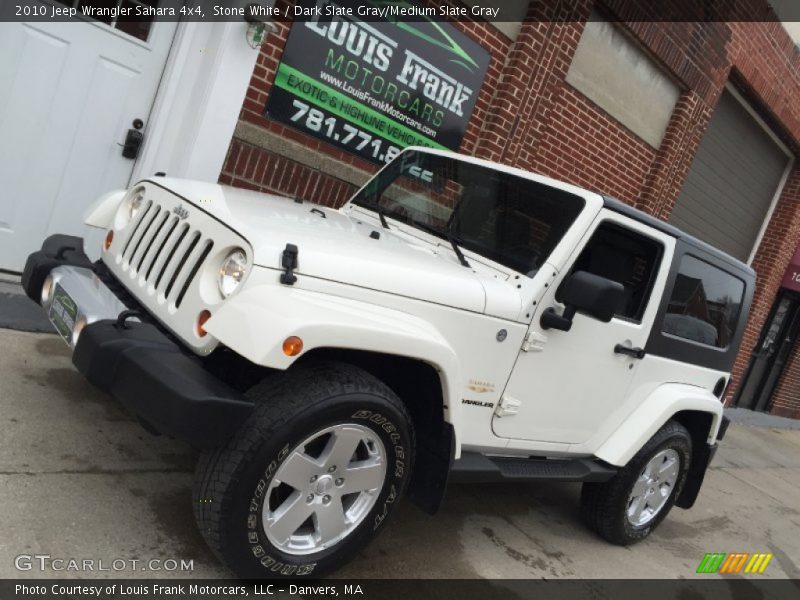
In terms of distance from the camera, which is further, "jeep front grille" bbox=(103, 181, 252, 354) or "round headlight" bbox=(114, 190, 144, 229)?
"round headlight" bbox=(114, 190, 144, 229)

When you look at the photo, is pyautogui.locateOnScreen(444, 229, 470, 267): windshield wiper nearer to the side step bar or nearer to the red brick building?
the side step bar

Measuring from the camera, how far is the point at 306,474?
264 cm

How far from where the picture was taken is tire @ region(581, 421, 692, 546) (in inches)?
164

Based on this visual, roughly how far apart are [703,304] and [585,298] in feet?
5.39

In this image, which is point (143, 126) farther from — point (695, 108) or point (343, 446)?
point (695, 108)

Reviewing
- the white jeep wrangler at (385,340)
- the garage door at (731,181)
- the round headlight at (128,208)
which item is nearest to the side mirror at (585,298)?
the white jeep wrangler at (385,340)

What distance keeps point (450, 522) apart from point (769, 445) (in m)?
8.09

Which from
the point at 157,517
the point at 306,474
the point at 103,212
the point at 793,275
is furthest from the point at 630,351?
the point at 793,275

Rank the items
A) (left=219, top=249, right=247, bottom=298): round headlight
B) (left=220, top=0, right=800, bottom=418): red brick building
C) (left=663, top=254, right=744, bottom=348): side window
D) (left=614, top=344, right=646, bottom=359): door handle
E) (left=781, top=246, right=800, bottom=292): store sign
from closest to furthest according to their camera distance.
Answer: (left=219, top=249, right=247, bottom=298): round headlight < (left=614, top=344, right=646, bottom=359): door handle < (left=663, top=254, right=744, bottom=348): side window < (left=220, top=0, right=800, bottom=418): red brick building < (left=781, top=246, right=800, bottom=292): store sign

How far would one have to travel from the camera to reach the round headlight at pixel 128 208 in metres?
3.40

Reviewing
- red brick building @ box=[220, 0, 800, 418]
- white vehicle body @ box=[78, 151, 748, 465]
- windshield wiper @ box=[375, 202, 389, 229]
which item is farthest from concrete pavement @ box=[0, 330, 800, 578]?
red brick building @ box=[220, 0, 800, 418]

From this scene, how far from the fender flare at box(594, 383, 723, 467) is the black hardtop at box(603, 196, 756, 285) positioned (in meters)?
0.84

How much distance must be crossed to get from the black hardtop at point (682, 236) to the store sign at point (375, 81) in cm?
270

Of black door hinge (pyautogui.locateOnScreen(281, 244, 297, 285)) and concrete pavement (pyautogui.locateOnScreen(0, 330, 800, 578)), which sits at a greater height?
black door hinge (pyautogui.locateOnScreen(281, 244, 297, 285))
